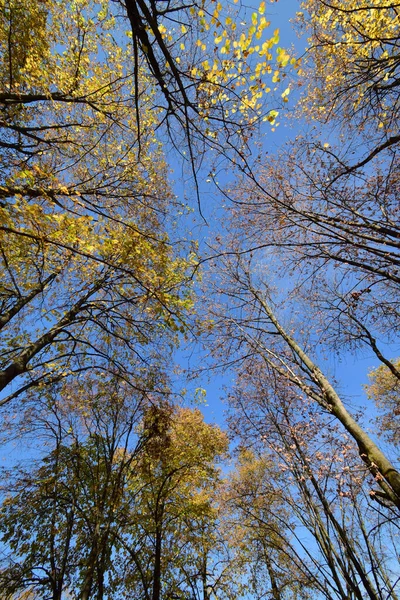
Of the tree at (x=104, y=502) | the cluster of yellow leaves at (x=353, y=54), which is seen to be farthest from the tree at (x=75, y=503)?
the cluster of yellow leaves at (x=353, y=54)

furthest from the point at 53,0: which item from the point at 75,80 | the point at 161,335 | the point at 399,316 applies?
the point at 399,316

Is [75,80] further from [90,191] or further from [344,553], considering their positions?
[344,553]

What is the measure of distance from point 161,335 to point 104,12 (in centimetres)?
561

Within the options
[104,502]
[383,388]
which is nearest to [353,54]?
[104,502]

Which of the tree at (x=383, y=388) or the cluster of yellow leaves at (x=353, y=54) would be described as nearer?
the cluster of yellow leaves at (x=353, y=54)

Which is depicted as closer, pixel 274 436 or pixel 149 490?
pixel 274 436

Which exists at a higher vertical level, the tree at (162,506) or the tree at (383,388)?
the tree at (383,388)

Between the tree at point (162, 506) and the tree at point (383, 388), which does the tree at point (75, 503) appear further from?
the tree at point (383, 388)

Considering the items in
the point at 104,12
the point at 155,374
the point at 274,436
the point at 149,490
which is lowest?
the point at 274,436

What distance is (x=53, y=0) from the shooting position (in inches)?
178

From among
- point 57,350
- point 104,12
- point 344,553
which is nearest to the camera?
point 344,553

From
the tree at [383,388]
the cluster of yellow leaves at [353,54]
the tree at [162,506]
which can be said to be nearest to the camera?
the cluster of yellow leaves at [353,54]

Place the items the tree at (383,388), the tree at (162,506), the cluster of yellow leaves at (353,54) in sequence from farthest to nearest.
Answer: the tree at (383,388)
the tree at (162,506)
the cluster of yellow leaves at (353,54)

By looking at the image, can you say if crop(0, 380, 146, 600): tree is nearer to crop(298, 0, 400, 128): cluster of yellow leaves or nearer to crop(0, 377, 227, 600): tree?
crop(0, 377, 227, 600): tree
